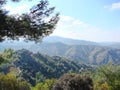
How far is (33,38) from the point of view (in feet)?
63.6

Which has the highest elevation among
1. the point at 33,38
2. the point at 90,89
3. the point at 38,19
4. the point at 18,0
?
the point at 18,0

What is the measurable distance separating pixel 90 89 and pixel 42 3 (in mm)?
43893

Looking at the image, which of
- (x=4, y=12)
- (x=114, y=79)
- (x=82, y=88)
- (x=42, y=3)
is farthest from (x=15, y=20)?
(x=114, y=79)

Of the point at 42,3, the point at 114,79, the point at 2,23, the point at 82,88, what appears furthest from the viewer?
the point at 114,79

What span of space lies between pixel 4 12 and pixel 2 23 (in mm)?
1087

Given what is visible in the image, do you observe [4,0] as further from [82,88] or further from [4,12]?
[82,88]

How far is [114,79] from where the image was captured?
70.8 metres

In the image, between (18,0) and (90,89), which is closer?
(18,0)

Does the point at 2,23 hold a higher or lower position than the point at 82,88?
higher

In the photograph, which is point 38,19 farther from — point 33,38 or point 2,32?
point 2,32

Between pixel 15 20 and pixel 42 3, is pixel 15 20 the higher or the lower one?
the lower one

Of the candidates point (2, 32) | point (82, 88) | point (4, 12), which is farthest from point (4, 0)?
point (82, 88)

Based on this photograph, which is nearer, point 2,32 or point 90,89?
point 2,32

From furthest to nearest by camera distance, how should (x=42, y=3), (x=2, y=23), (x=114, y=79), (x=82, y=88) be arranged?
(x=114, y=79) < (x=82, y=88) < (x=42, y=3) < (x=2, y=23)
